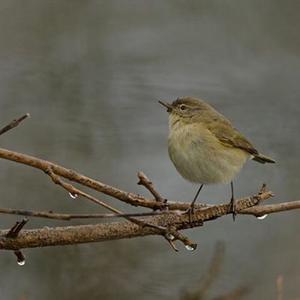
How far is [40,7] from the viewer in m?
5.30

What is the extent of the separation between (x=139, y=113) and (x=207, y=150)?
8.38 ft

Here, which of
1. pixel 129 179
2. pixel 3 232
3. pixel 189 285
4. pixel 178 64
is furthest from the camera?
pixel 178 64

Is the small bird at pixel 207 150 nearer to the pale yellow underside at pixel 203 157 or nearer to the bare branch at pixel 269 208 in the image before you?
the pale yellow underside at pixel 203 157

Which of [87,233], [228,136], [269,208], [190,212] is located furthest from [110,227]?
[228,136]

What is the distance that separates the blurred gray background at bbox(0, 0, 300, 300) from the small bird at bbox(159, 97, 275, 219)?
102 cm

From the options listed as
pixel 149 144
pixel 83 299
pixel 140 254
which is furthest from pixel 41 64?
pixel 83 299

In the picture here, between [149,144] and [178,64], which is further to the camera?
[178,64]

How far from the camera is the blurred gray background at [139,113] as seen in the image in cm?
404

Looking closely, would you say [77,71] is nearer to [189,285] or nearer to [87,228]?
[189,285]

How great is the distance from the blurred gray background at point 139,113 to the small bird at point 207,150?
1022 mm

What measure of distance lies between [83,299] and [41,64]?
1.98 metres

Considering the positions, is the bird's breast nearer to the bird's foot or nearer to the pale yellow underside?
the pale yellow underside

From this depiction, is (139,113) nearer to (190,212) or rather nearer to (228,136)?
(228,136)

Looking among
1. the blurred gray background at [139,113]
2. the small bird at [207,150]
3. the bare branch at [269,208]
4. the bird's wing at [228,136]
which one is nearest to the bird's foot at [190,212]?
the bare branch at [269,208]
